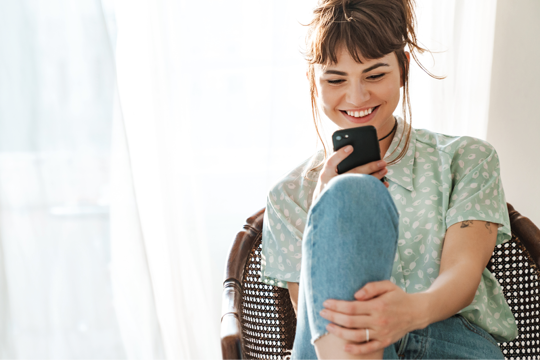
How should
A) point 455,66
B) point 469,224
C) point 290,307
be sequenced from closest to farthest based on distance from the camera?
point 469,224 < point 290,307 < point 455,66

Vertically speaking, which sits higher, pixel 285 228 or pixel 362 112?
pixel 362 112

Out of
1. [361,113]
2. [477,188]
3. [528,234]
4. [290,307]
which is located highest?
[361,113]

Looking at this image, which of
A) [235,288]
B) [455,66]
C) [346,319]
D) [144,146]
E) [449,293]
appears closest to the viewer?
[346,319]

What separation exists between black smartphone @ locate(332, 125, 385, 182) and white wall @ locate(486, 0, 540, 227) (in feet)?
2.47

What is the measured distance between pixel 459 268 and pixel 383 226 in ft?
0.76

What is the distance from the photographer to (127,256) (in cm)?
115

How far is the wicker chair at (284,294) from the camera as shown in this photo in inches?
36.1

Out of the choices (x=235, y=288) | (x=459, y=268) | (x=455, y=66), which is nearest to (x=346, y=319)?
(x=459, y=268)

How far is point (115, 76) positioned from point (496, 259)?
955mm

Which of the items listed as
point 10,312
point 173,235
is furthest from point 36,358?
point 173,235

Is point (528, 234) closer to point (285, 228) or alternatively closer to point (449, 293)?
point (449, 293)

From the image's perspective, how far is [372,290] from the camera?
1.88ft

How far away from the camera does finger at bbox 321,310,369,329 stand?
0.55 m

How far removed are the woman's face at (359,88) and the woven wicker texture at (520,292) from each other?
1.27 feet
